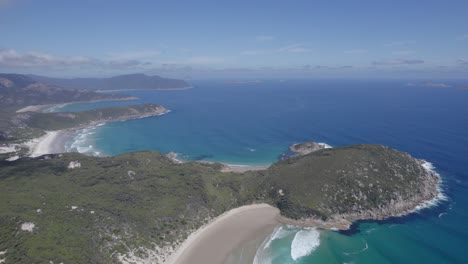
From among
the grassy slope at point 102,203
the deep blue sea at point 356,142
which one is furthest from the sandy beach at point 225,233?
the deep blue sea at point 356,142

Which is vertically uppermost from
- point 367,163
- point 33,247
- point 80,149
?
point 367,163

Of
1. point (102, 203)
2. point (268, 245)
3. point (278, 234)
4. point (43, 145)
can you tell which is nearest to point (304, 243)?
point (278, 234)

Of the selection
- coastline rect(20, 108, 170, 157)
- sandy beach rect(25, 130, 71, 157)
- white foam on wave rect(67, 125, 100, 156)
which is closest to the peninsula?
white foam on wave rect(67, 125, 100, 156)

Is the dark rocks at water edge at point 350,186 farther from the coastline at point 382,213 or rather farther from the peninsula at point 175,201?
the peninsula at point 175,201

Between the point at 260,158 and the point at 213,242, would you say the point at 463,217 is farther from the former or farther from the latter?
the point at 260,158

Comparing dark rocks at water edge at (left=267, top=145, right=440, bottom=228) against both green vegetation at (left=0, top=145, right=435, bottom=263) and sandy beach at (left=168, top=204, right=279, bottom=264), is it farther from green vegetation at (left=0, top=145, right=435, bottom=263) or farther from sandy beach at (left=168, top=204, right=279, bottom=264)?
sandy beach at (left=168, top=204, right=279, bottom=264)

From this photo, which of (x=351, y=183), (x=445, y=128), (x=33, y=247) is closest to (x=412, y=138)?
(x=445, y=128)
